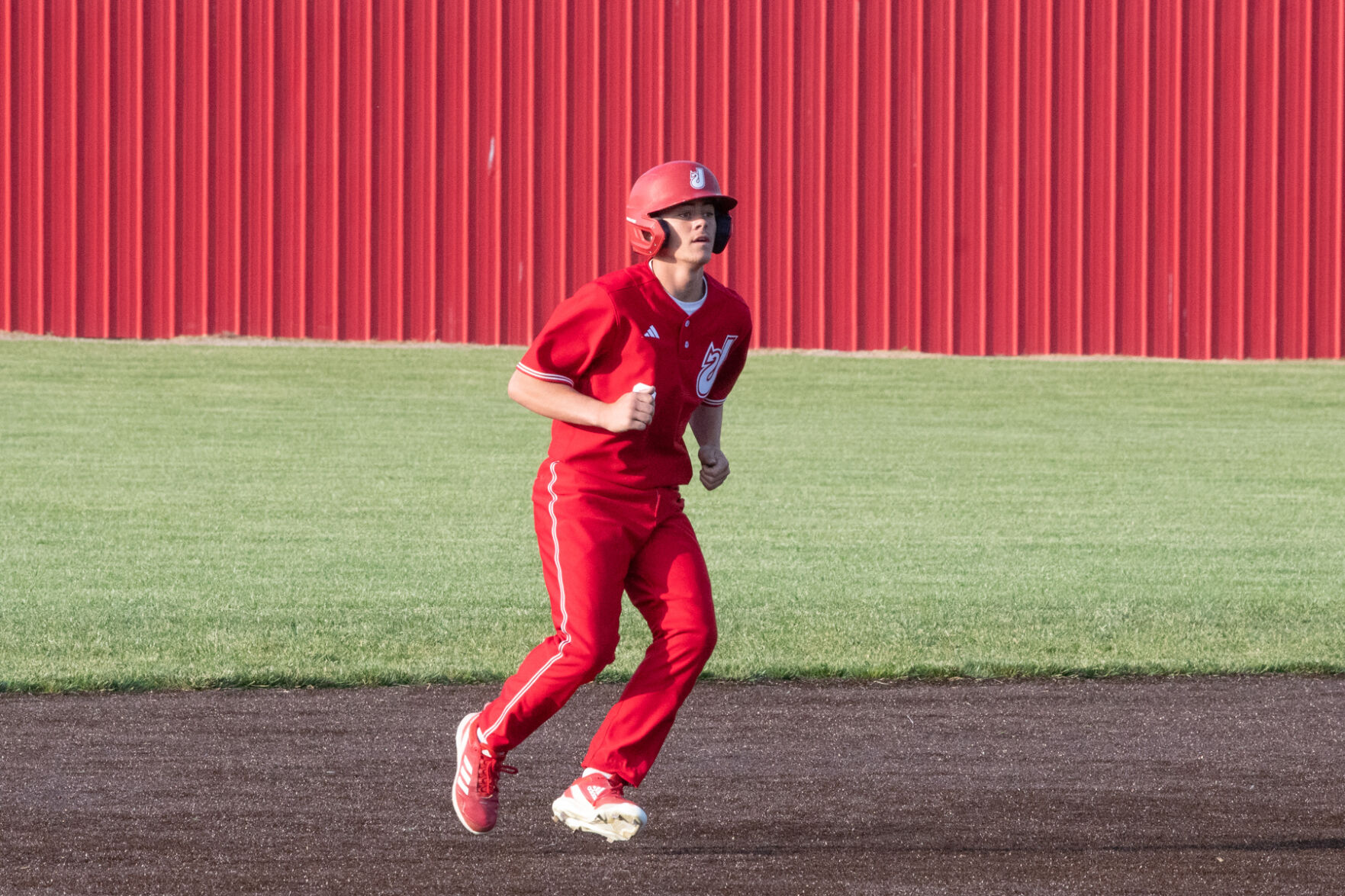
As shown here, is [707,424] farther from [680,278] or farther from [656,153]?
[656,153]

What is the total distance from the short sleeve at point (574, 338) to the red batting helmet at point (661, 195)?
0.17 metres

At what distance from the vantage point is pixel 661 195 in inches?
177

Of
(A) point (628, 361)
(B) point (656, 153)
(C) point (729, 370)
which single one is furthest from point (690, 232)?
(B) point (656, 153)

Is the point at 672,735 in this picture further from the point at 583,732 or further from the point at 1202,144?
the point at 1202,144

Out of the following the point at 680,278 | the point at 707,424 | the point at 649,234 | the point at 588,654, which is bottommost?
the point at 588,654

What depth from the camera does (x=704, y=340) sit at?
4605mm

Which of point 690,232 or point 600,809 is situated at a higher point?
point 690,232

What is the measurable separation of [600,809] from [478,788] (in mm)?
346

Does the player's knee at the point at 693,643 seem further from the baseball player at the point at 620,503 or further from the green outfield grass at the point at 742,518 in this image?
the green outfield grass at the point at 742,518

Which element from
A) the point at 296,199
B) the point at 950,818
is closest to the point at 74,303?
the point at 296,199

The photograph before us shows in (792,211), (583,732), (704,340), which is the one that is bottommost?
(583,732)

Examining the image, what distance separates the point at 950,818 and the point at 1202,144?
19628mm

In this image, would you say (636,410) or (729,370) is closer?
(636,410)

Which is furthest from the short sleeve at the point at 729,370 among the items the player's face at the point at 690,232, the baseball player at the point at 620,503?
the player's face at the point at 690,232
